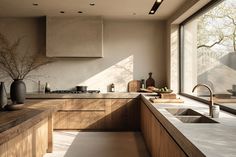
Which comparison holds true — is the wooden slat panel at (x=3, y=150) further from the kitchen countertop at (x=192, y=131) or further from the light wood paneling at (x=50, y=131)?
the light wood paneling at (x=50, y=131)

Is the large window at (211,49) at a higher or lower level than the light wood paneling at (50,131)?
higher

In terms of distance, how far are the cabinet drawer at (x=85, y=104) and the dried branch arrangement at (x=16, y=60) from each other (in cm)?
126

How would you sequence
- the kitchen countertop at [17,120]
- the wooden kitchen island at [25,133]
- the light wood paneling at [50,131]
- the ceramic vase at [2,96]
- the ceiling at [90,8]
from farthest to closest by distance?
the ceiling at [90,8] < the light wood paneling at [50,131] < the ceramic vase at [2,96] < the wooden kitchen island at [25,133] < the kitchen countertop at [17,120]

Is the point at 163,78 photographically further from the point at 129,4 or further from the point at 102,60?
the point at 129,4

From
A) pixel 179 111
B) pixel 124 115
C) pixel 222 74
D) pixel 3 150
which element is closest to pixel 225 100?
pixel 222 74

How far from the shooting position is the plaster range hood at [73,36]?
5.74 meters

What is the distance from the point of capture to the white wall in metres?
6.19

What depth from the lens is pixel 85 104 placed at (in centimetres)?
559

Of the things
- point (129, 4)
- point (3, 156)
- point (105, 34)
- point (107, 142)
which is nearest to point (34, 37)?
point (105, 34)

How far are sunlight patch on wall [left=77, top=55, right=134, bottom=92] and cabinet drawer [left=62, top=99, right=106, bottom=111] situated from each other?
0.66 metres

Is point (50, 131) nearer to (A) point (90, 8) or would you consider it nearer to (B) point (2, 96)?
(B) point (2, 96)

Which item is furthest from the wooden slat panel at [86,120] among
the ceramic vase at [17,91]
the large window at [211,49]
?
the ceramic vase at [17,91]

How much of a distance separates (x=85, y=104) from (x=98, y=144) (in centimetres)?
116

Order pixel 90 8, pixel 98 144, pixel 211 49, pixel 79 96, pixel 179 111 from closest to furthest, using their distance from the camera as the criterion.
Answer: pixel 179 111
pixel 211 49
pixel 98 144
pixel 90 8
pixel 79 96
